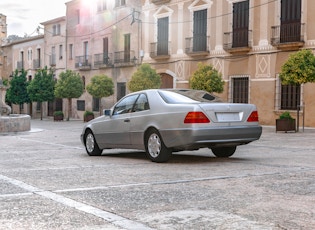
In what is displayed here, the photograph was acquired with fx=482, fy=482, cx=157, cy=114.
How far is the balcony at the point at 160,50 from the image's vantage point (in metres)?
29.6

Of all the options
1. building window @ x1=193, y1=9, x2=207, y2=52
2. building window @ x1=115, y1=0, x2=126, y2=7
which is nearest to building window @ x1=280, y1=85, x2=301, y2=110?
building window @ x1=193, y1=9, x2=207, y2=52

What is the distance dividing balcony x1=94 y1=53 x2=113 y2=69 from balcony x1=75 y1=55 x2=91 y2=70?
1.12m

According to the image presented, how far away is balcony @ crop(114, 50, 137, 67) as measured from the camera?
3281cm

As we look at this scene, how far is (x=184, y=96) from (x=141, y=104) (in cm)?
90

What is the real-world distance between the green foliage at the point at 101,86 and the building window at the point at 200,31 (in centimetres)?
742

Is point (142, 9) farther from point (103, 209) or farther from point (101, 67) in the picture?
point (103, 209)

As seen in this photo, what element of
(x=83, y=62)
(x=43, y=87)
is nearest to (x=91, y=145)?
(x=83, y=62)

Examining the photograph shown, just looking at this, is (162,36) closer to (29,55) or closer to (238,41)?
(238,41)

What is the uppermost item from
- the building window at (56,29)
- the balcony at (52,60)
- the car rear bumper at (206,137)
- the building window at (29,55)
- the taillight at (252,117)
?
the building window at (56,29)

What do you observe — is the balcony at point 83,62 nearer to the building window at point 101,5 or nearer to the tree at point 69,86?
the tree at point 69,86

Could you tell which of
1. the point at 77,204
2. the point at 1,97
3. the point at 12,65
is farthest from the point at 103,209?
the point at 12,65

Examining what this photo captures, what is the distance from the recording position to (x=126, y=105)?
370 inches

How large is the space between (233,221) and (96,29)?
34972 millimetres

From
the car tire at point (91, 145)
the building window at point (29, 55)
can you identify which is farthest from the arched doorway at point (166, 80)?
the building window at point (29, 55)
